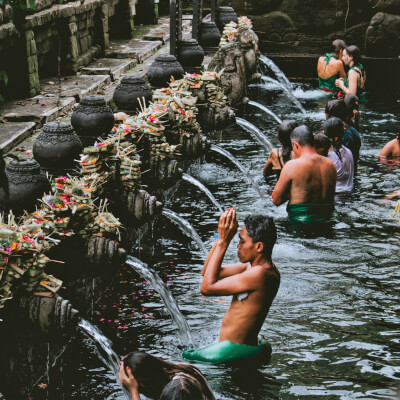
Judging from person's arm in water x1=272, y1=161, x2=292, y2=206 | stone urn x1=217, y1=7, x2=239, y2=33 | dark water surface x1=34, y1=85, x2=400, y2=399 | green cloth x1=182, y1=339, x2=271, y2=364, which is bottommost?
dark water surface x1=34, y1=85, x2=400, y2=399

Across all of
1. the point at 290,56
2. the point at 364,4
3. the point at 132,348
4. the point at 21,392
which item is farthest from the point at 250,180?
the point at 364,4

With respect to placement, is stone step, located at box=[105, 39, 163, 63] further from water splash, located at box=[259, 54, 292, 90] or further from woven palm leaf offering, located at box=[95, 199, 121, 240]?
woven palm leaf offering, located at box=[95, 199, 121, 240]

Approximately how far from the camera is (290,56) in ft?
69.2

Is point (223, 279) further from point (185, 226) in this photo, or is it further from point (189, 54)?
point (189, 54)

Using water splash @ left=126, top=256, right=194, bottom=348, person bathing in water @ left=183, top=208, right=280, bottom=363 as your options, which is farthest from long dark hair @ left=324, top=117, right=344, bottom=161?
person bathing in water @ left=183, top=208, right=280, bottom=363

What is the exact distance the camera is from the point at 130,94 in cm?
847

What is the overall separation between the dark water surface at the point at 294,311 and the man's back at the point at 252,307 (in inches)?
12.4

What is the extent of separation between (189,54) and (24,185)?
7450 mm

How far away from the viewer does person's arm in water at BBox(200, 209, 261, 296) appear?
480cm

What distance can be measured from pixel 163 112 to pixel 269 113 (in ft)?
22.2

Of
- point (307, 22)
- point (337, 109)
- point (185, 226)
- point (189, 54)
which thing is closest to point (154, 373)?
point (185, 226)

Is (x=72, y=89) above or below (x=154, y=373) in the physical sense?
above

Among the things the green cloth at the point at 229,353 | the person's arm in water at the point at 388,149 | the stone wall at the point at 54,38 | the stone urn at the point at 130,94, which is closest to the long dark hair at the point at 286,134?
the stone urn at the point at 130,94

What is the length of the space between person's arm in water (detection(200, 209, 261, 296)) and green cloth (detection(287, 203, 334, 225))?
3.12 meters
